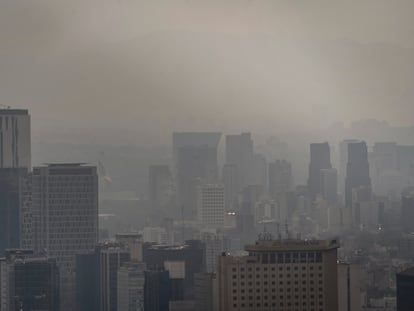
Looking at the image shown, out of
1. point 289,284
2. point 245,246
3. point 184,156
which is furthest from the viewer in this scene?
point 184,156

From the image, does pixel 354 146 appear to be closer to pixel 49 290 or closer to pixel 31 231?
pixel 49 290

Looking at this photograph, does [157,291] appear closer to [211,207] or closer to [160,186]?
[160,186]

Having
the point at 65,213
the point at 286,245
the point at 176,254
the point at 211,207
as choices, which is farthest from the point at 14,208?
the point at 286,245

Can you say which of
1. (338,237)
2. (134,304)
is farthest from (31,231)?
(338,237)

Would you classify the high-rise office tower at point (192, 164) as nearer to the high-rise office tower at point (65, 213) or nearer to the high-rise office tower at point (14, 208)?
the high-rise office tower at point (65, 213)

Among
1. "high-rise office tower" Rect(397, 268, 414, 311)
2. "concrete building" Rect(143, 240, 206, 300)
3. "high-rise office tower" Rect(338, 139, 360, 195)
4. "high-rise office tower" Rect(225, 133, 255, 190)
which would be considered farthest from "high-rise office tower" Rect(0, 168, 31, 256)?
"high-rise office tower" Rect(397, 268, 414, 311)

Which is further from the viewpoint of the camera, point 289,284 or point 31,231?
point 31,231

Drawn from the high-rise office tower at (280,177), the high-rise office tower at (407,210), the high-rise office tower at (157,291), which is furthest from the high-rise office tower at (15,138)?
the high-rise office tower at (407,210)

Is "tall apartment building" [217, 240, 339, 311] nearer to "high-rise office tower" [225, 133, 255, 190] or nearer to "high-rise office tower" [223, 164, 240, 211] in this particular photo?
"high-rise office tower" [225, 133, 255, 190]
